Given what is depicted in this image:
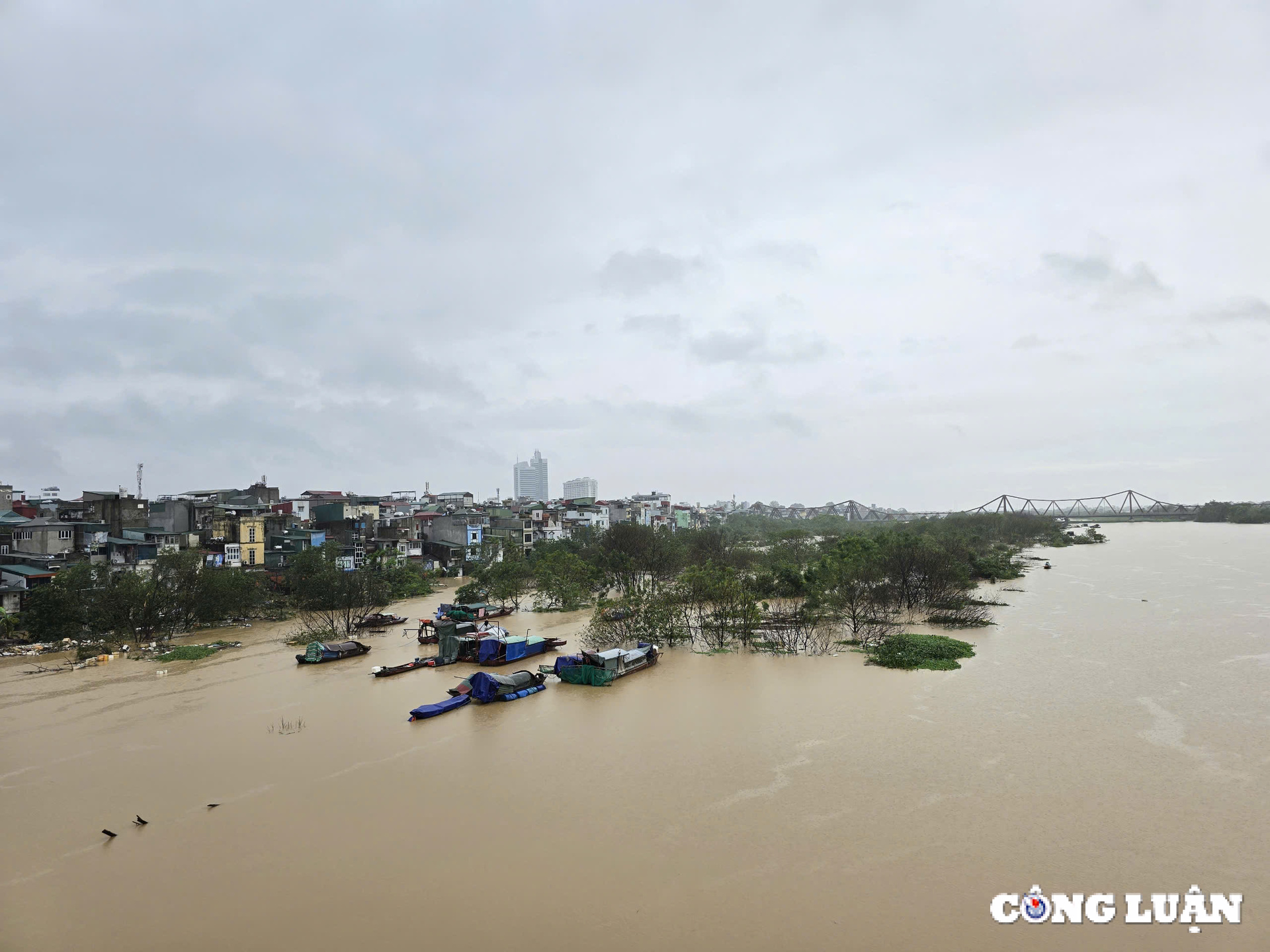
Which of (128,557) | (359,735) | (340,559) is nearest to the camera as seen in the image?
(359,735)

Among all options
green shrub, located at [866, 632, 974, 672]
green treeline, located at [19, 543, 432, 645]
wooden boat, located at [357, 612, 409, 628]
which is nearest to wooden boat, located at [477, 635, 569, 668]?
green treeline, located at [19, 543, 432, 645]

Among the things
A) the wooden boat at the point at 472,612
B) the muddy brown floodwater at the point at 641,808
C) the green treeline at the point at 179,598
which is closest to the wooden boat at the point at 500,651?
the muddy brown floodwater at the point at 641,808

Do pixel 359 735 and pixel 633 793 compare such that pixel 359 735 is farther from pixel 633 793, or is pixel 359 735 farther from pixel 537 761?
pixel 633 793

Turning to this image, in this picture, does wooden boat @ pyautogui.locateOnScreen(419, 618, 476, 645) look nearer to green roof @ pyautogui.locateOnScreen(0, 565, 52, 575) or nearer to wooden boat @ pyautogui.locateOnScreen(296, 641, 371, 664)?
wooden boat @ pyautogui.locateOnScreen(296, 641, 371, 664)

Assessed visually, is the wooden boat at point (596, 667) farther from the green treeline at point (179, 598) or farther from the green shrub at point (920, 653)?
the green treeline at point (179, 598)

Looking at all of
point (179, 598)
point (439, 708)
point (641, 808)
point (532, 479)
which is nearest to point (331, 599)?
point (179, 598)

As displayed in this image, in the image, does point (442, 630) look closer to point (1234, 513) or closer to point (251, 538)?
point (251, 538)

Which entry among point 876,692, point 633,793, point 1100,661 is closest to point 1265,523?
point 1100,661
